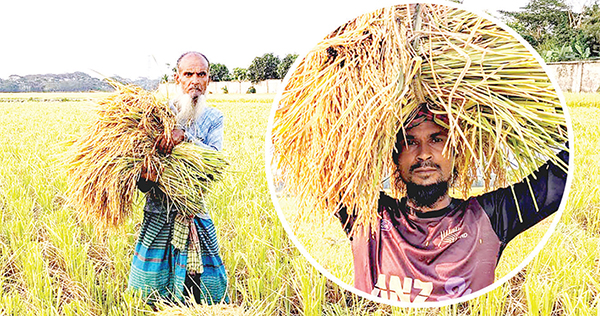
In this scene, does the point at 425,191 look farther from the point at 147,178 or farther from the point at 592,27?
the point at 592,27

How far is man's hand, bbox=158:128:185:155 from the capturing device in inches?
84.7

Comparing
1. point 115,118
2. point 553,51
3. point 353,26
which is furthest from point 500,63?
point 553,51

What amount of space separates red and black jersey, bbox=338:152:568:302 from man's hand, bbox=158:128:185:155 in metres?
0.87

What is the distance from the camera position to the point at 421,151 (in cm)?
142

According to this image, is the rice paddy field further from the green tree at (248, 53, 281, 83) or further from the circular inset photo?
the green tree at (248, 53, 281, 83)

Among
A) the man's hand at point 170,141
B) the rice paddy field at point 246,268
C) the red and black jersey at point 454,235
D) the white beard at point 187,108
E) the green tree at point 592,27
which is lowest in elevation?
the rice paddy field at point 246,268

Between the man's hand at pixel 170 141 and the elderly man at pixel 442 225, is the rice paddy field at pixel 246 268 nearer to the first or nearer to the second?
the elderly man at pixel 442 225

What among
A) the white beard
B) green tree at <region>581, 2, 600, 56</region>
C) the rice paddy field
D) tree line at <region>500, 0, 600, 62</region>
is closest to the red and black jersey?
the rice paddy field

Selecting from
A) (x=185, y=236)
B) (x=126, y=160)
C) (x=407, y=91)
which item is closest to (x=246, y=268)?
(x=185, y=236)

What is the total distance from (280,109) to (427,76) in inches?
16.7

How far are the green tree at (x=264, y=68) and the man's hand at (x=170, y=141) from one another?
94.0 feet

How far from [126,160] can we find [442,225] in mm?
1254

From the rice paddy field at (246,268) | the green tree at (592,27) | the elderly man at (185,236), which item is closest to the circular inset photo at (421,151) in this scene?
the rice paddy field at (246,268)

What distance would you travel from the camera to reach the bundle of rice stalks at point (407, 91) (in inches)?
49.3
